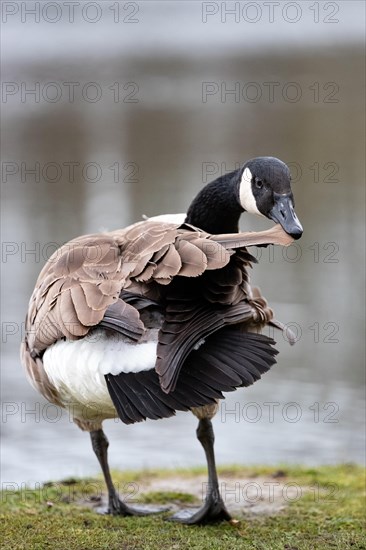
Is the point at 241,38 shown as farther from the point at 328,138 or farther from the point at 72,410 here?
the point at 72,410

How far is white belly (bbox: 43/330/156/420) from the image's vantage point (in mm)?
4477

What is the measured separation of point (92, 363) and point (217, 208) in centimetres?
185

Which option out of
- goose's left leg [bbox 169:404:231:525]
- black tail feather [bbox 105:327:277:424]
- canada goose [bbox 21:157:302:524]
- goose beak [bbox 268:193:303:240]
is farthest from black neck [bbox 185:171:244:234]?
black tail feather [bbox 105:327:277:424]

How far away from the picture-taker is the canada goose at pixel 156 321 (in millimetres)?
4367

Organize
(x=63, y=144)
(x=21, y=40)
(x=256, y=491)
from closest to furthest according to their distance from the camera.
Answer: (x=256, y=491)
(x=63, y=144)
(x=21, y=40)

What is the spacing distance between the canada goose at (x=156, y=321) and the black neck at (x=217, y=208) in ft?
1.90

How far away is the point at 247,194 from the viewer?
5711 millimetres

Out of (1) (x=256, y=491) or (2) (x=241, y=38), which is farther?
(2) (x=241, y=38)

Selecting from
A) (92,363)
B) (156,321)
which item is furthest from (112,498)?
(156,321)

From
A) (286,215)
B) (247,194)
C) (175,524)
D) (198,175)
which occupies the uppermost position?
(198,175)

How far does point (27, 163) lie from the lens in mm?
17922

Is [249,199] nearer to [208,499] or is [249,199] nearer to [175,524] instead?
[208,499]

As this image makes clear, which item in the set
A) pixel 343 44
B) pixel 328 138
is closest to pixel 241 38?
pixel 343 44

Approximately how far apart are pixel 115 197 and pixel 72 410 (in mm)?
9612
